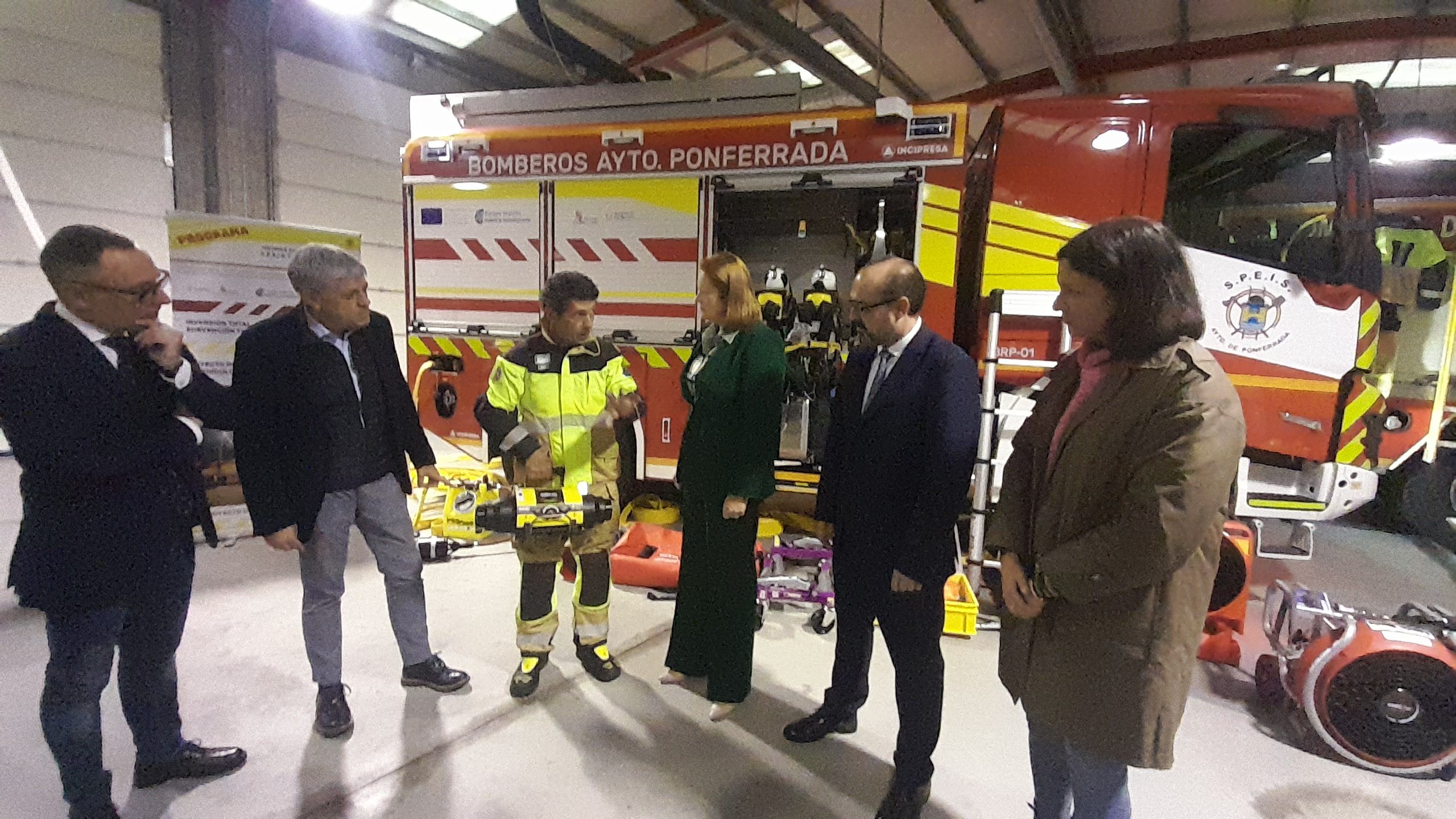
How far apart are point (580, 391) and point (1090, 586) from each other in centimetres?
199

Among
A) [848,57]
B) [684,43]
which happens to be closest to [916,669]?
[684,43]

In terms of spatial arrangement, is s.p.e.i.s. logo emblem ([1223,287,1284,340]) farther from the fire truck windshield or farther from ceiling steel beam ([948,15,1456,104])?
ceiling steel beam ([948,15,1456,104])

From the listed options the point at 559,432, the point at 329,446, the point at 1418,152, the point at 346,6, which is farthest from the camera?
the point at 346,6

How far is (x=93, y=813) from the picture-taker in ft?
6.44

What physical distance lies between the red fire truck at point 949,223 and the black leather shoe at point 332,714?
2293mm

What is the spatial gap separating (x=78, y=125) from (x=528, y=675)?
5.36 m

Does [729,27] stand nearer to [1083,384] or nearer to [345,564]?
[345,564]

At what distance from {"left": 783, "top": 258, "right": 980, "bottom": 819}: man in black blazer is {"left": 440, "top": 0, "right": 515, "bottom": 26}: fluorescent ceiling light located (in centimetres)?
600

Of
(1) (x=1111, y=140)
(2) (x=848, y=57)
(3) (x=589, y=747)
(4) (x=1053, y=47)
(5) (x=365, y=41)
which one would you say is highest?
(2) (x=848, y=57)

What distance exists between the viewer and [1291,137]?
3438 mm

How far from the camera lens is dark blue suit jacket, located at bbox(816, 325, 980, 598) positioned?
199cm

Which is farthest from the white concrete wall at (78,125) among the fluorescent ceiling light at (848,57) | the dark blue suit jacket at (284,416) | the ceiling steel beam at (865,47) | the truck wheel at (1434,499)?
the truck wheel at (1434,499)

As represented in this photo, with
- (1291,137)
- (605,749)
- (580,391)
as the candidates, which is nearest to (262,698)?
(605,749)

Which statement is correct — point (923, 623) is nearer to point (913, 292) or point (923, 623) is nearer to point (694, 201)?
point (913, 292)
